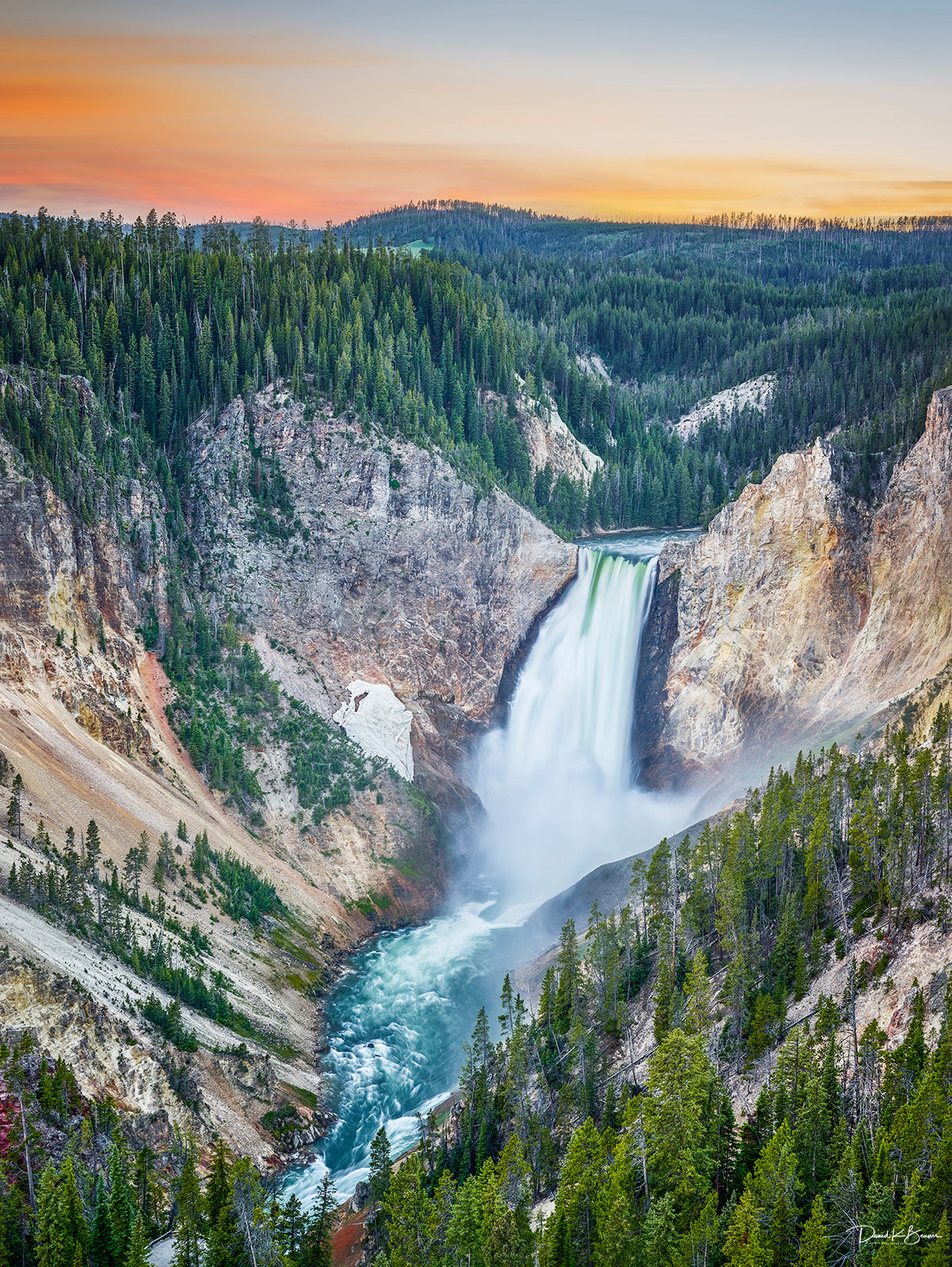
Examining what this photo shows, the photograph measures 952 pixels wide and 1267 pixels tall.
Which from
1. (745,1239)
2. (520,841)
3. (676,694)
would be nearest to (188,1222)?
(745,1239)

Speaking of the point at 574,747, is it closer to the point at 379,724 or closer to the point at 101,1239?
the point at 379,724

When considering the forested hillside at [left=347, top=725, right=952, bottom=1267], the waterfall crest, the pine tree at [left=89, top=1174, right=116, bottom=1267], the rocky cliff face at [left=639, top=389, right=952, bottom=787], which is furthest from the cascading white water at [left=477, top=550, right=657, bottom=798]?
the pine tree at [left=89, top=1174, right=116, bottom=1267]

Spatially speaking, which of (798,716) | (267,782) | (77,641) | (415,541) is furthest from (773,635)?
(77,641)

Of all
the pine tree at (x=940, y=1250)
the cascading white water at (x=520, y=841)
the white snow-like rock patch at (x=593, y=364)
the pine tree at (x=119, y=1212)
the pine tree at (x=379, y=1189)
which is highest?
the white snow-like rock patch at (x=593, y=364)

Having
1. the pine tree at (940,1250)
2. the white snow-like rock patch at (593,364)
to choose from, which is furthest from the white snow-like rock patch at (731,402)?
the pine tree at (940,1250)

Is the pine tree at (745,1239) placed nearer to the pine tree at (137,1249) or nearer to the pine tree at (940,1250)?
the pine tree at (940,1250)

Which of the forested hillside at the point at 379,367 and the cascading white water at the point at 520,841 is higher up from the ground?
the forested hillside at the point at 379,367
